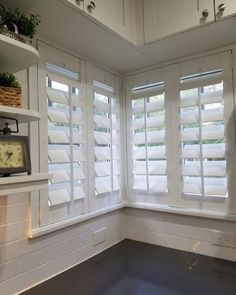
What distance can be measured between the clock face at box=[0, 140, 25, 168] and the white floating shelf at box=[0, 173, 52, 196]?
53 millimetres

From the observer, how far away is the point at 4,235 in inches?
42.1

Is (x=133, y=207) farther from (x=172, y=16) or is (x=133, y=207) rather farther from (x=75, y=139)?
(x=172, y=16)

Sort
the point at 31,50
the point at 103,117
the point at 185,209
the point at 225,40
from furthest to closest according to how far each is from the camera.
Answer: the point at 103,117, the point at 185,209, the point at 225,40, the point at 31,50

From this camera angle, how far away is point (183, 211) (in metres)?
1.52

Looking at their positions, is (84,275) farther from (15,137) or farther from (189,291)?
(15,137)

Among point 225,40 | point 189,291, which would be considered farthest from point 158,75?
point 189,291

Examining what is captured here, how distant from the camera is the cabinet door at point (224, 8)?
110 centimetres

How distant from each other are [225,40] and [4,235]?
1505mm

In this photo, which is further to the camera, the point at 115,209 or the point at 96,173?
the point at 115,209

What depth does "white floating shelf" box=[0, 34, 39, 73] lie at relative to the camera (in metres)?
0.83

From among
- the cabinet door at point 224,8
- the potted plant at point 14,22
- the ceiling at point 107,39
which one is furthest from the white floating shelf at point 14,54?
the cabinet door at point 224,8

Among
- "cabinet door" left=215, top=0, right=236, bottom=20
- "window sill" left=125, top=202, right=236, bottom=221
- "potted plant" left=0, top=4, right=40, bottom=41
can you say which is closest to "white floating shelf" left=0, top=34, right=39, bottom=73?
"potted plant" left=0, top=4, right=40, bottom=41

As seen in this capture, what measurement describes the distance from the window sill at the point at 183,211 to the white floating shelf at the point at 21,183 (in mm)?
901

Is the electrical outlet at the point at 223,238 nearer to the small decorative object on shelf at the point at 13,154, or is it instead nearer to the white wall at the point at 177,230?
the white wall at the point at 177,230
